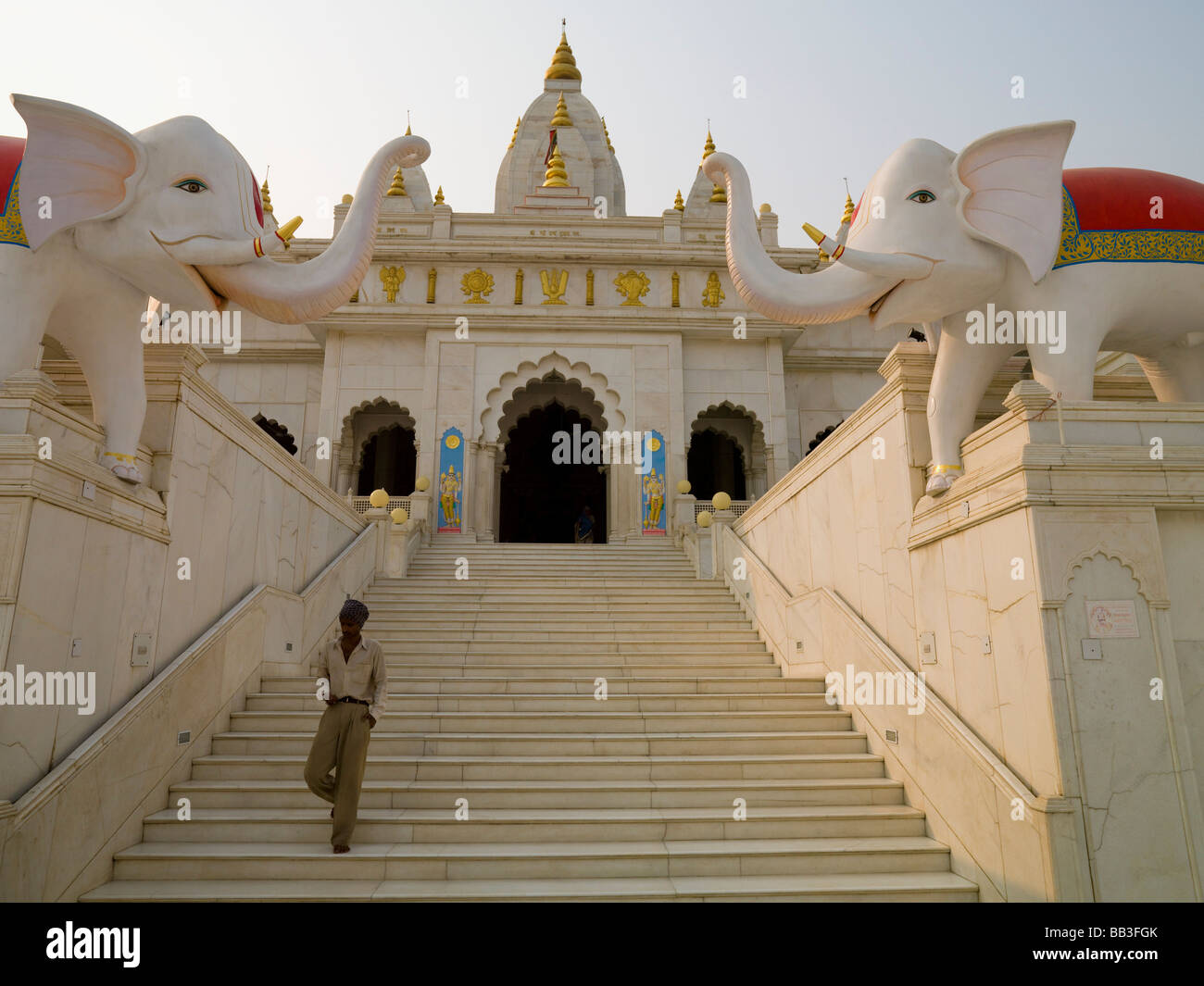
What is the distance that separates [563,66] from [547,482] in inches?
571

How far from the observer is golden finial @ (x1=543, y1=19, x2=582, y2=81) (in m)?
27.8

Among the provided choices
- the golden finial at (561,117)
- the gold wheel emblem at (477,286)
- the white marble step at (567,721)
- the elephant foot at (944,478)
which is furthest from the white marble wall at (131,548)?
the golden finial at (561,117)

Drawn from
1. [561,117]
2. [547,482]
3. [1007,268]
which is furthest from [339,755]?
[561,117]

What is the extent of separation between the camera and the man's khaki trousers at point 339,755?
4.97m

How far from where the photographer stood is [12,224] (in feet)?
16.0

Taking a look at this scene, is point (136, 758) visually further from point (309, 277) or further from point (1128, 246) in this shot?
point (1128, 246)

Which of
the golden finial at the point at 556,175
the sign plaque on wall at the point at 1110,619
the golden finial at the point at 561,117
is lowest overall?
the sign plaque on wall at the point at 1110,619

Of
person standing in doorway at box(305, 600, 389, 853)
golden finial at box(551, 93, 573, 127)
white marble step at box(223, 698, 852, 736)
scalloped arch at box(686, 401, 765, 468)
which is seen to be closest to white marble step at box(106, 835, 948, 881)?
person standing in doorway at box(305, 600, 389, 853)

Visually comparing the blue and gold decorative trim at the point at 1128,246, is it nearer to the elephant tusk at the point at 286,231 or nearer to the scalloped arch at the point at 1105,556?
the scalloped arch at the point at 1105,556

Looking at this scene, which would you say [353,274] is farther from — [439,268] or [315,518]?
[439,268]

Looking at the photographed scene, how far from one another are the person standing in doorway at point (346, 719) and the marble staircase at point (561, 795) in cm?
32
